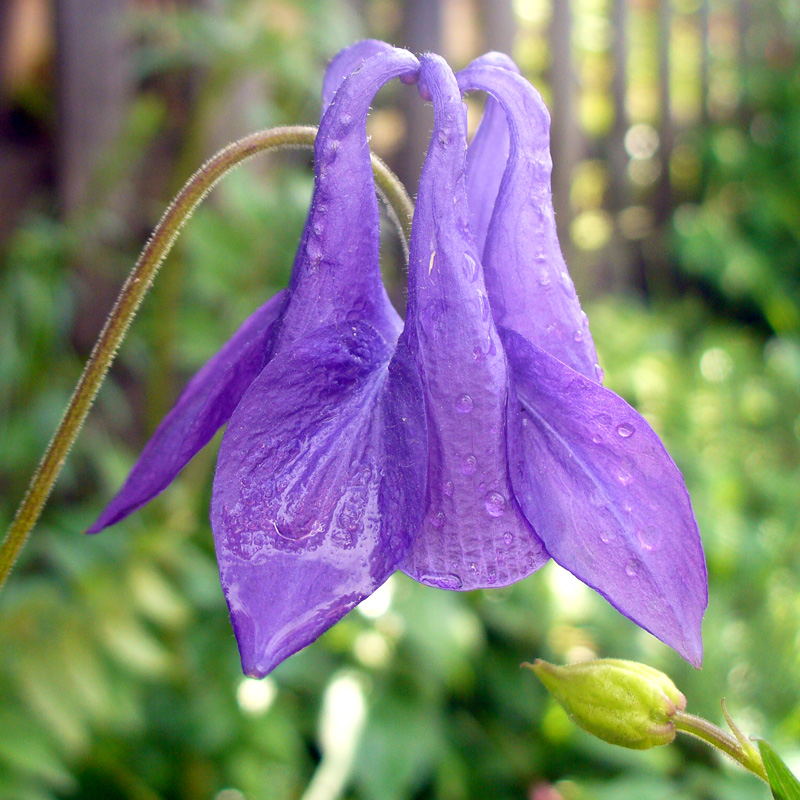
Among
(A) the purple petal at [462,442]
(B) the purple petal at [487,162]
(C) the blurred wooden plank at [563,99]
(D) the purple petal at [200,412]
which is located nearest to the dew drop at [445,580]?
(A) the purple petal at [462,442]

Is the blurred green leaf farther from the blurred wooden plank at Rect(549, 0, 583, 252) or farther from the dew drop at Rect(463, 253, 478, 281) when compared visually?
the blurred wooden plank at Rect(549, 0, 583, 252)

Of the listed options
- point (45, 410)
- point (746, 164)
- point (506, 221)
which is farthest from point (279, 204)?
point (746, 164)

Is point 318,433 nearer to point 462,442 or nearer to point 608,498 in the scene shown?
point 462,442

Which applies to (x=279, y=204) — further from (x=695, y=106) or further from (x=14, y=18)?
(x=695, y=106)

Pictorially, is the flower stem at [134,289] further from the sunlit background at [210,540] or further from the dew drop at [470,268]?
the sunlit background at [210,540]

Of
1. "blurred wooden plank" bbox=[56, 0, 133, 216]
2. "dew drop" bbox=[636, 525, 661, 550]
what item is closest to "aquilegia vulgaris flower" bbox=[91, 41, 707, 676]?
"dew drop" bbox=[636, 525, 661, 550]

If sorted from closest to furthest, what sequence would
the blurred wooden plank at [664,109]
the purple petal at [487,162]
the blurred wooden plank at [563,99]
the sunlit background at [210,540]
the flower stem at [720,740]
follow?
the flower stem at [720,740] < the purple petal at [487,162] < the sunlit background at [210,540] < the blurred wooden plank at [563,99] < the blurred wooden plank at [664,109]

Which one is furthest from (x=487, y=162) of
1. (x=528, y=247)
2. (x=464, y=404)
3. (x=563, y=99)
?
(x=563, y=99)
